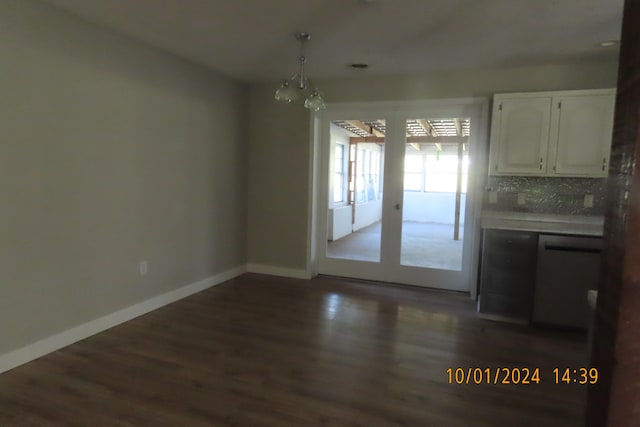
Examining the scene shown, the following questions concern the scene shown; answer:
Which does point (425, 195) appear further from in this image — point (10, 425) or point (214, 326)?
point (10, 425)

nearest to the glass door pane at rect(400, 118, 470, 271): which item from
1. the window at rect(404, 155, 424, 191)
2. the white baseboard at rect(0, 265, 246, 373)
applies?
the window at rect(404, 155, 424, 191)

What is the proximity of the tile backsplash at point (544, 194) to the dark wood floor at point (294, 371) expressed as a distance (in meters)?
1.20

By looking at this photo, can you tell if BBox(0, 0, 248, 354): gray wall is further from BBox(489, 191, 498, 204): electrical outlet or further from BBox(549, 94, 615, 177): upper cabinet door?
BBox(549, 94, 615, 177): upper cabinet door

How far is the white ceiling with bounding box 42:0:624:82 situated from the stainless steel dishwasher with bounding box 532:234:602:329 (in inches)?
64.0

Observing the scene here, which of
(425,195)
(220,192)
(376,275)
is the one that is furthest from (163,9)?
(376,275)

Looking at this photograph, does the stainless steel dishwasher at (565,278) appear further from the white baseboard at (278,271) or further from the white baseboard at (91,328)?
the white baseboard at (91,328)

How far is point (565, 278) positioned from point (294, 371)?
241 cm

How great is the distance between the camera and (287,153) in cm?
475

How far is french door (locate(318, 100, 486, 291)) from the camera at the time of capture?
4.25 meters

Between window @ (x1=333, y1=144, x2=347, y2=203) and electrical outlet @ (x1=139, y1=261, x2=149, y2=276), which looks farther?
window @ (x1=333, y1=144, x2=347, y2=203)

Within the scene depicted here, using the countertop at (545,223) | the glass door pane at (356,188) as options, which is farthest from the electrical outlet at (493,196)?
the glass door pane at (356,188)

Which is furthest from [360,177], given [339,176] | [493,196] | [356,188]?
[493,196]

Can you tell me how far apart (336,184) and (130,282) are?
2.92 m

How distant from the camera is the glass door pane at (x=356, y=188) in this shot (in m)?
4.75
